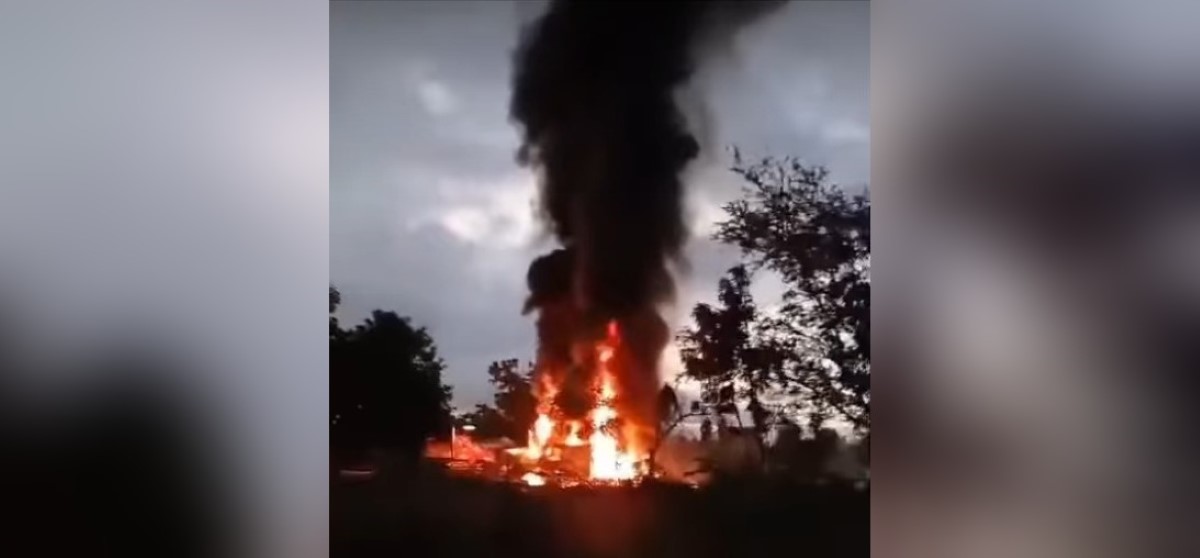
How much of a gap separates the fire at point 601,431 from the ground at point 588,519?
27 mm

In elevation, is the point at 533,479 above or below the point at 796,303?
below

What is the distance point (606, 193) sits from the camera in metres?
1.22

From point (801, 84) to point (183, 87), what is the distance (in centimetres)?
81

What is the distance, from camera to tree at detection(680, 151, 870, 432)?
47.8 inches

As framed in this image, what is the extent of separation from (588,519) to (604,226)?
15.3 inches

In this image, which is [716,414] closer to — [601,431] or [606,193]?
[601,431]

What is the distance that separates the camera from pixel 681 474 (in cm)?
122

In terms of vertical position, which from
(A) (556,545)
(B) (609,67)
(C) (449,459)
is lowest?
(A) (556,545)

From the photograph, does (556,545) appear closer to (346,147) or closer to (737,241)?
(737,241)

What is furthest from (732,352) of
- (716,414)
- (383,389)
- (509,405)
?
(383,389)

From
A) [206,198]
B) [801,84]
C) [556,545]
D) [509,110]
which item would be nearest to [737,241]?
[801,84]

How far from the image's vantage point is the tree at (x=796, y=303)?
121 cm

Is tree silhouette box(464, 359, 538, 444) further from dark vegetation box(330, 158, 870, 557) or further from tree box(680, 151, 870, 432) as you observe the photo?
tree box(680, 151, 870, 432)

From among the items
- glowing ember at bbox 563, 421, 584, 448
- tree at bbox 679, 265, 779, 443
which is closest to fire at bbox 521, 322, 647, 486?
glowing ember at bbox 563, 421, 584, 448
